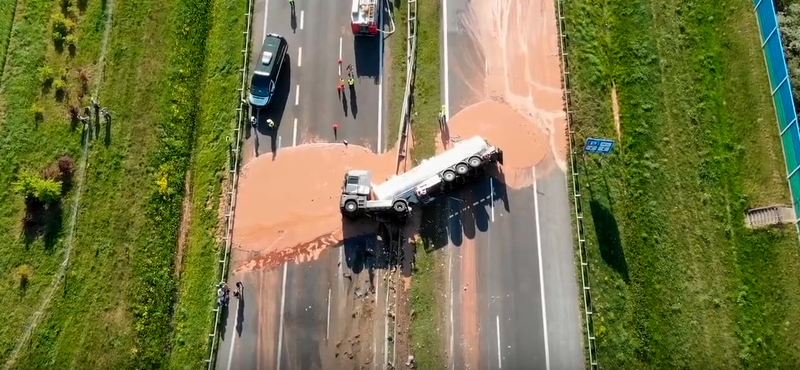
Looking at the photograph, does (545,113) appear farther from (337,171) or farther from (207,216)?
(207,216)

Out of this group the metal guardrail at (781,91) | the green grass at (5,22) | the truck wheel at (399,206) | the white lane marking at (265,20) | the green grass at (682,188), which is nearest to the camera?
the green grass at (682,188)

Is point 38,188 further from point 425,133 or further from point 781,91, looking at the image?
point 781,91

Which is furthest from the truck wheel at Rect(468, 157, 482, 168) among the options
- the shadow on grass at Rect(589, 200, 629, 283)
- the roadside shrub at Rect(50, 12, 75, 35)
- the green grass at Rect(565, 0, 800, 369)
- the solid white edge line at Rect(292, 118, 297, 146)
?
the roadside shrub at Rect(50, 12, 75, 35)

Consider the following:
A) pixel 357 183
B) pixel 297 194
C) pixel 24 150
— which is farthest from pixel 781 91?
pixel 24 150

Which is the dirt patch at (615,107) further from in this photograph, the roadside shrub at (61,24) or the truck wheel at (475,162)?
the roadside shrub at (61,24)

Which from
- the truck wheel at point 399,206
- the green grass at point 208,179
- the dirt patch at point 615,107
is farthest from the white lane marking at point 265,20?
the dirt patch at point 615,107
